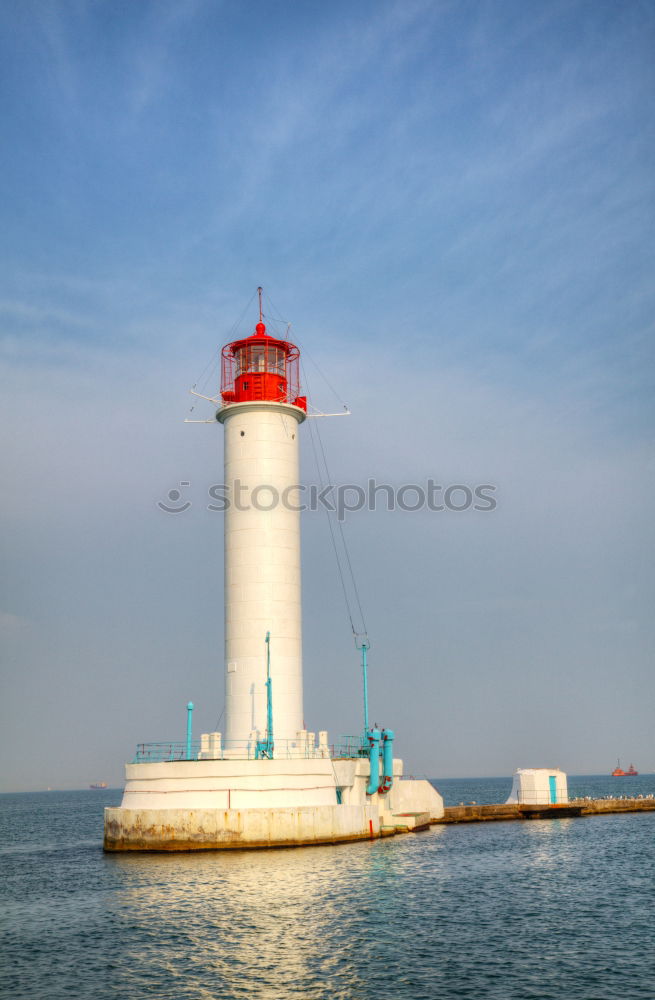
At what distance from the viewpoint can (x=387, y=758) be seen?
48.4 metres

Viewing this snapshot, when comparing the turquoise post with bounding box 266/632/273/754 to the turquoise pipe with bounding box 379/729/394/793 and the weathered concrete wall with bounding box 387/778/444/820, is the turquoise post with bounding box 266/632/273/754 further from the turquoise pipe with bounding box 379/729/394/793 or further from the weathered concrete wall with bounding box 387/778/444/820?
the weathered concrete wall with bounding box 387/778/444/820

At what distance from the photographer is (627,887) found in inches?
1328

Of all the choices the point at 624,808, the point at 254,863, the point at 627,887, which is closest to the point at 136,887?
the point at 254,863

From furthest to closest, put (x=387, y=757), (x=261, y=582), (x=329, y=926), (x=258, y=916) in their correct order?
(x=387, y=757) < (x=261, y=582) < (x=258, y=916) < (x=329, y=926)

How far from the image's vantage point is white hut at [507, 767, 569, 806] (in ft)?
214

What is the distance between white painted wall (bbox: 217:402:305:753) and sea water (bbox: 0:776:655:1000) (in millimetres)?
8012

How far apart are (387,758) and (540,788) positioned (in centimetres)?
2169

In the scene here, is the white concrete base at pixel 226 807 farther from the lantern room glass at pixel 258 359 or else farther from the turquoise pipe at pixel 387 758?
the lantern room glass at pixel 258 359

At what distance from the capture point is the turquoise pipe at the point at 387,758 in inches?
1896

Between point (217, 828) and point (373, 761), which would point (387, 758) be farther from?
point (217, 828)

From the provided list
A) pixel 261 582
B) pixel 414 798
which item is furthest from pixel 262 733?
pixel 414 798

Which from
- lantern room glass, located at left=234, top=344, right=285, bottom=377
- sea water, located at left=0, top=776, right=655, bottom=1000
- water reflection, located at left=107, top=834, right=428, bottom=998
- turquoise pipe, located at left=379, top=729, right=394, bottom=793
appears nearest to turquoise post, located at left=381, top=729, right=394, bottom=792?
turquoise pipe, located at left=379, top=729, right=394, bottom=793

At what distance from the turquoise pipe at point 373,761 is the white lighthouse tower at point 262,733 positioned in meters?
0.05

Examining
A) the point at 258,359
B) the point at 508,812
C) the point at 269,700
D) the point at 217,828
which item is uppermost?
the point at 258,359
